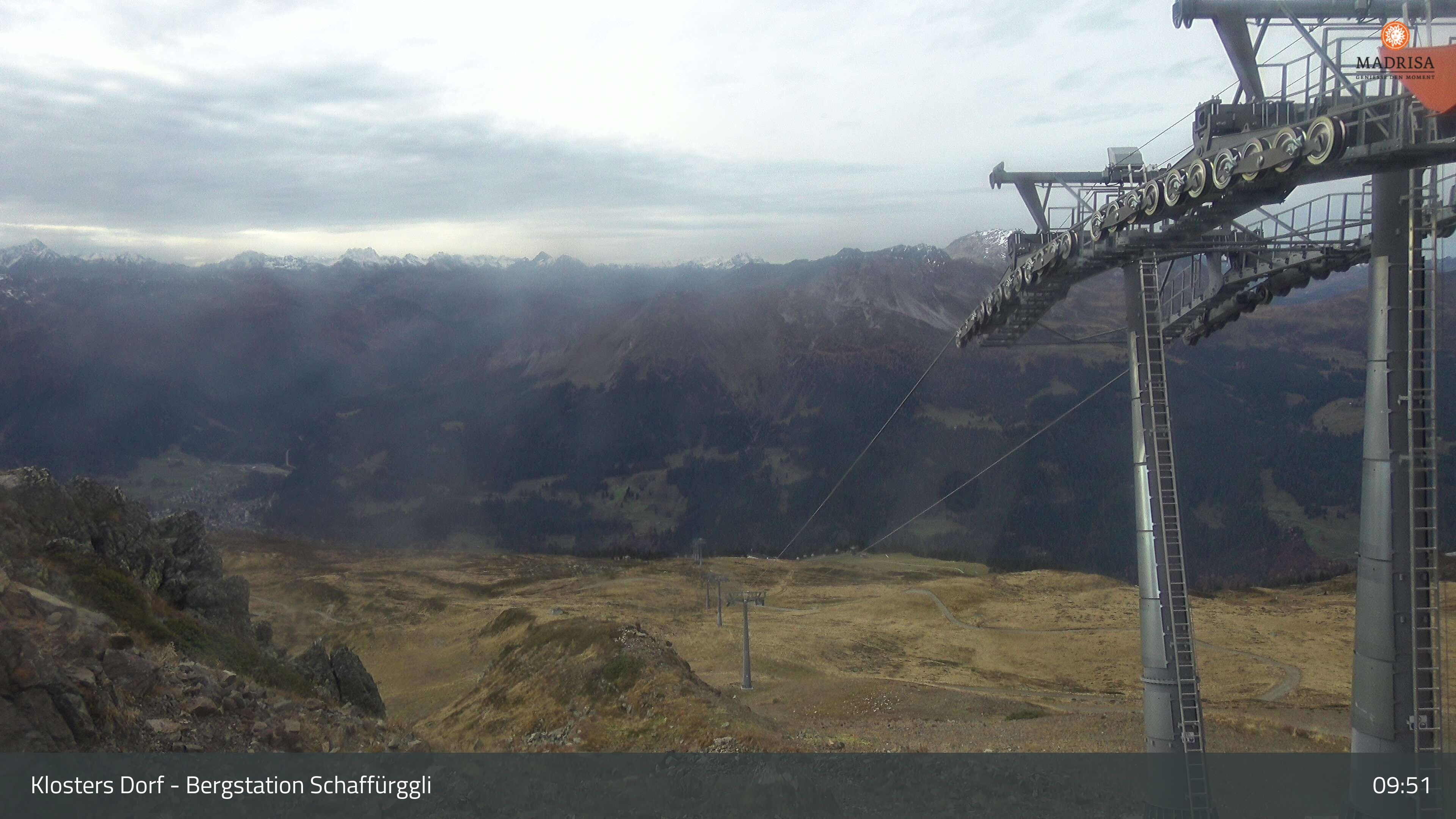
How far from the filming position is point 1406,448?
11141 mm

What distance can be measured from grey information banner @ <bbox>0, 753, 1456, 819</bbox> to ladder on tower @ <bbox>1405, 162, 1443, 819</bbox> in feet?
0.86

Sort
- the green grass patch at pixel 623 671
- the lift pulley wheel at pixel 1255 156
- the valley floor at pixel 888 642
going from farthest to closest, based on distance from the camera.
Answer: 1. the valley floor at pixel 888 642
2. the green grass patch at pixel 623 671
3. the lift pulley wheel at pixel 1255 156

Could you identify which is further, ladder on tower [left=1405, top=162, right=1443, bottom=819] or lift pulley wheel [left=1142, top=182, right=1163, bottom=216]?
lift pulley wheel [left=1142, top=182, right=1163, bottom=216]

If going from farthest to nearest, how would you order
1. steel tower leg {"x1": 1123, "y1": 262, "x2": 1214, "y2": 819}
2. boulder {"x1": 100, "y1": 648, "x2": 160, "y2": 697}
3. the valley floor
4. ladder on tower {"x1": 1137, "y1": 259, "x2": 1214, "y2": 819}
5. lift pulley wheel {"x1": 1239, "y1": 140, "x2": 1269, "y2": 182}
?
the valley floor
boulder {"x1": 100, "y1": 648, "x2": 160, "y2": 697}
steel tower leg {"x1": 1123, "y1": 262, "x2": 1214, "y2": 819}
ladder on tower {"x1": 1137, "y1": 259, "x2": 1214, "y2": 819}
lift pulley wheel {"x1": 1239, "y1": 140, "x2": 1269, "y2": 182}

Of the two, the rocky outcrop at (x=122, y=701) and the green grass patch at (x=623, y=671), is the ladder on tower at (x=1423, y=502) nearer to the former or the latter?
the rocky outcrop at (x=122, y=701)

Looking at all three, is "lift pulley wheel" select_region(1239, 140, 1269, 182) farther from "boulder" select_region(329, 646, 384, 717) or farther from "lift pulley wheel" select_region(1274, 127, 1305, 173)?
"boulder" select_region(329, 646, 384, 717)

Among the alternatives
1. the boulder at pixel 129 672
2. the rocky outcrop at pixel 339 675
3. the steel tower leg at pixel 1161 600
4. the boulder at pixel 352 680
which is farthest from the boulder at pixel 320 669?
the steel tower leg at pixel 1161 600

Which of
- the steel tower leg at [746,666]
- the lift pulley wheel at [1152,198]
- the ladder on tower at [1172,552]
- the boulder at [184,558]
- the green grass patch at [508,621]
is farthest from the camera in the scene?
the green grass patch at [508,621]

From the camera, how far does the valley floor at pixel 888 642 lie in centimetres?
2806

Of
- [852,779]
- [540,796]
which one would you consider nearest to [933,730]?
[852,779]

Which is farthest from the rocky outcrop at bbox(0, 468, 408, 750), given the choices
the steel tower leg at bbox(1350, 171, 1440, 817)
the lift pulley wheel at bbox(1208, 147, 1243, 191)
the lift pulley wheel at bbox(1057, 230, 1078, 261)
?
the lift pulley wheel at bbox(1208, 147, 1243, 191)

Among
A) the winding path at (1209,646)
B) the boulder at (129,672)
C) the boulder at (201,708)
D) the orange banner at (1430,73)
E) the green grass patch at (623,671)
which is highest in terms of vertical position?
the orange banner at (1430,73)

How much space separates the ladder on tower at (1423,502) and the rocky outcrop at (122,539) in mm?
25980

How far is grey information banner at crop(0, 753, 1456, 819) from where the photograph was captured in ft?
39.1
